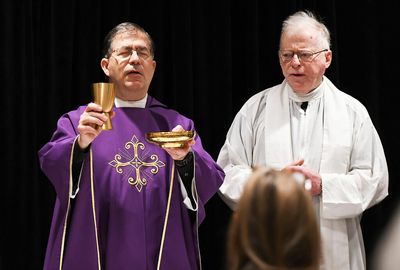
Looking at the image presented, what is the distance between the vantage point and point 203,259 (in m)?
5.44

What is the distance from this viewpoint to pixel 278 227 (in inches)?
93.8

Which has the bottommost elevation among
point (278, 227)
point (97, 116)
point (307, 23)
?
point (278, 227)

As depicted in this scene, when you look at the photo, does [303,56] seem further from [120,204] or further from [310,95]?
[120,204]

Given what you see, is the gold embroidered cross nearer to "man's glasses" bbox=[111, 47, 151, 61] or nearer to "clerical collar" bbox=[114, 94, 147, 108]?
"clerical collar" bbox=[114, 94, 147, 108]

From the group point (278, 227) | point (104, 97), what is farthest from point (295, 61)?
point (278, 227)

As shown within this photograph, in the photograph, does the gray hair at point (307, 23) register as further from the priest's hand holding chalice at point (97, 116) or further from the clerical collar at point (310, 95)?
the priest's hand holding chalice at point (97, 116)

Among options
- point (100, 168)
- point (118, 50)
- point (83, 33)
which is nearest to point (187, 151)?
point (100, 168)

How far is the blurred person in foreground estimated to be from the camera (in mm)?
4547

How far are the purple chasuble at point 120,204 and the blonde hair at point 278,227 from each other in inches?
68.8

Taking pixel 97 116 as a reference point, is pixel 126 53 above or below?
above

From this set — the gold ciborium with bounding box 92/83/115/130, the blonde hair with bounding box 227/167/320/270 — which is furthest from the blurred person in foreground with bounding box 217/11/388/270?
the blonde hair with bounding box 227/167/320/270

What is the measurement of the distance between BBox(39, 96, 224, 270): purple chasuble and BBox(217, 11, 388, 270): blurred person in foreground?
52 cm

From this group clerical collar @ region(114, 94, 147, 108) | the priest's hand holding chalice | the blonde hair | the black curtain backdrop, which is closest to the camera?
the blonde hair

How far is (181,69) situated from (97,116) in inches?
62.9
